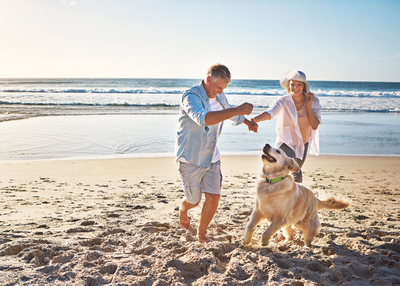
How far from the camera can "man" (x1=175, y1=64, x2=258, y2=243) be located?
302 cm

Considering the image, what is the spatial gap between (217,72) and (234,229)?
201 cm

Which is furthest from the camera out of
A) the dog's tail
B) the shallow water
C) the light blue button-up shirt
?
the shallow water

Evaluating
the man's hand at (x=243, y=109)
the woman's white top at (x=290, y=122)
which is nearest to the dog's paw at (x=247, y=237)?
the woman's white top at (x=290, y=122)

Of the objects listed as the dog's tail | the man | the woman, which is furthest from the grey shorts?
the dog's tail

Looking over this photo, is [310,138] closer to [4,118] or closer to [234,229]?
[234,229]

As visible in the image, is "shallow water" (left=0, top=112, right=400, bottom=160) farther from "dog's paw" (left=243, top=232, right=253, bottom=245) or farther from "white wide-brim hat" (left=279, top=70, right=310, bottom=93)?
"dog's paw" (left=243, top=232, right=253, bottom=245)

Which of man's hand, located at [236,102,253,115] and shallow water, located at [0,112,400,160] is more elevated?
man's hand, located at [236,102,253,115]

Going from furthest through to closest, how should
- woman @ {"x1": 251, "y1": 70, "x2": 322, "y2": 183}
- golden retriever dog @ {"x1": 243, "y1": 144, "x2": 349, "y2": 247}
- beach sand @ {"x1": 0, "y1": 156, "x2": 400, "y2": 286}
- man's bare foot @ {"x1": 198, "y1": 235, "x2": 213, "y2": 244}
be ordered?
woman @ {"x1": 251, "y1": 70, "x2": 322, "y2": 183}, man's bare foot @ {"x1": 198, "y1": 235, "x2": 213, "y2": 244}, golden retriever dog @ {"x1": 243, "y1": 144, "x2": 349, "y2": 247}, beach sand @ {"x1": 0, "y1": 156, "x2": 400, "y2": 286}

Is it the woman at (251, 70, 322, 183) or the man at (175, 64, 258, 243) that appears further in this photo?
the woman at (251, 70, 322, 183)

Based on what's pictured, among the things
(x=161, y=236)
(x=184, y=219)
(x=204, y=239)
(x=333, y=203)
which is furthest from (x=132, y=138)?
(x=333, y=203)

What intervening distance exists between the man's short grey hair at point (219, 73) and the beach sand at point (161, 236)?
66.4 inches

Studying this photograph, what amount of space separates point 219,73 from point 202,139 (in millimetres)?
668

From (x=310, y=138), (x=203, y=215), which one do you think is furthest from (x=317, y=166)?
(x=203, y=215)

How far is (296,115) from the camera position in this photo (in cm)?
389
